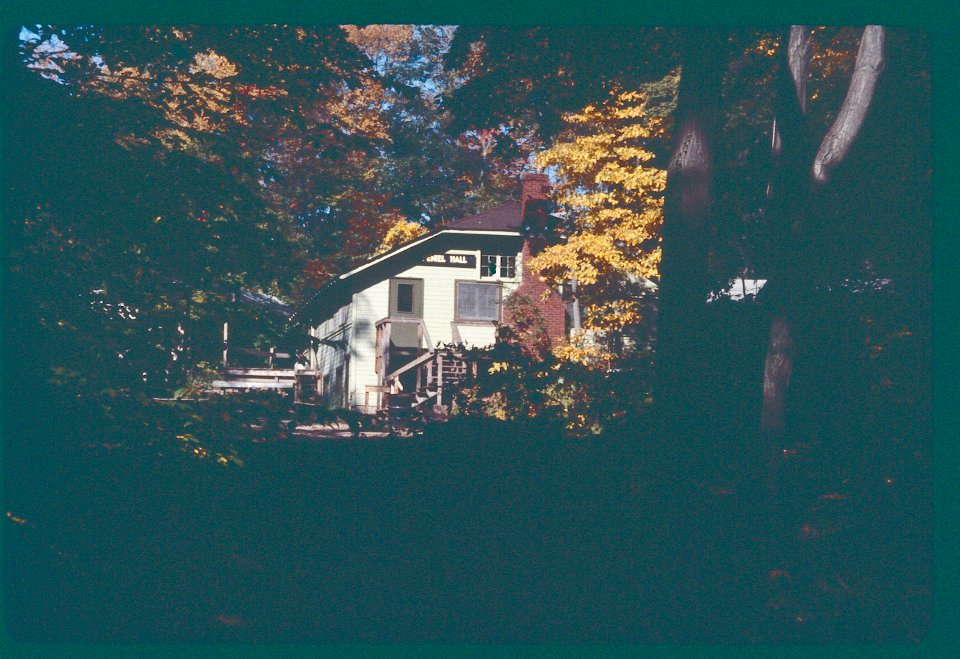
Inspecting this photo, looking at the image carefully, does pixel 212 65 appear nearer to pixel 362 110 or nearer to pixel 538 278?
pixel 362 110

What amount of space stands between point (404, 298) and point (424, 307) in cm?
17

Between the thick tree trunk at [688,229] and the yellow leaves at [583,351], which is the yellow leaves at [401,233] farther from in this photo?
the thick tree trunk at [688,229]

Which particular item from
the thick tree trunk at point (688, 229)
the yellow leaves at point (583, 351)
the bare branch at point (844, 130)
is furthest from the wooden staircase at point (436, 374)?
the bare branch at point (844, 130)

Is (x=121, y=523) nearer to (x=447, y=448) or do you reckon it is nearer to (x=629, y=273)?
(x=447, y=448)

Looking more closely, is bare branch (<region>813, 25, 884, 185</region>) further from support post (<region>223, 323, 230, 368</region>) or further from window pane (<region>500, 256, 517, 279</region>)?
support post (<region>223, 323, 230, 368</region>)

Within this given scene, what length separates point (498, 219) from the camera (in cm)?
720

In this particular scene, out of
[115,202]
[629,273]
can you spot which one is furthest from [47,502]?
[629,273]

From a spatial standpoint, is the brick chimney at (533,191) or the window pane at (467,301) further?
the brick chimney at (533,191)

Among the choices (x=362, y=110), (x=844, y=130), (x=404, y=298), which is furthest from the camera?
(x=844, y=130)

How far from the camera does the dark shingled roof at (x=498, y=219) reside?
23.3 feet

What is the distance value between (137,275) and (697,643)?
15.7 ft

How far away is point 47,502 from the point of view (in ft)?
18.4

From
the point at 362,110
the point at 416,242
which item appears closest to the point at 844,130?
the point at 416,242

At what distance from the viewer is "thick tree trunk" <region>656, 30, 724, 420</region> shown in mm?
7270
